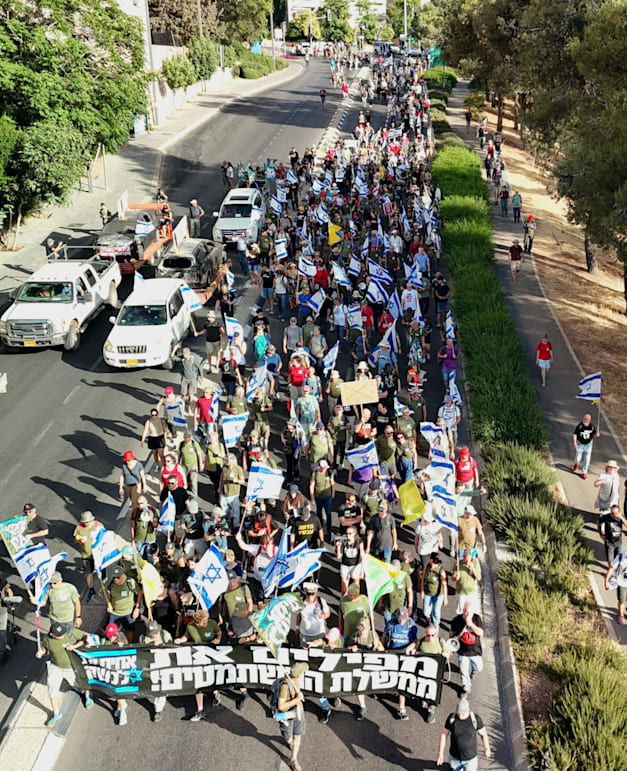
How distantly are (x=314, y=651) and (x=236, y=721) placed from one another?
1490mm

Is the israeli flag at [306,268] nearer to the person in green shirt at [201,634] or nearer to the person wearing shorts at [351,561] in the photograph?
the person wearing shorts at [351,561]

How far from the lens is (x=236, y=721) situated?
10.8 m

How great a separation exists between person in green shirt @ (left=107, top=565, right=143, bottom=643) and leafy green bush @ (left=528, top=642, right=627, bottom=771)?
17.3 feet

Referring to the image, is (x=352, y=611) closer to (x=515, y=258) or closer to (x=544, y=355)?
(x=544, y=355)

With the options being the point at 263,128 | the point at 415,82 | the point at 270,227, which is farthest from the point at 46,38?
the point at 415,82

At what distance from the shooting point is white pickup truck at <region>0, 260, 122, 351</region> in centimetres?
2191

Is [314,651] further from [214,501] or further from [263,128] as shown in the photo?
[263,128]

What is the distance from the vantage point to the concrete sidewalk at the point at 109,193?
31.4 meters

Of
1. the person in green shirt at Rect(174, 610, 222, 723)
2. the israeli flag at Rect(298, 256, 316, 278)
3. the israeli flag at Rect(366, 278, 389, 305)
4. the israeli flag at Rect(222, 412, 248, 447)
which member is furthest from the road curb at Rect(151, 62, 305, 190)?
the person in green shirt at Rect(174, 610, 222, 723)

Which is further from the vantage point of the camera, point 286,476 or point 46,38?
point 46,38

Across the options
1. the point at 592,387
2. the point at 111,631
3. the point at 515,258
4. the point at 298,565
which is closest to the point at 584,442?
the point at 592,387

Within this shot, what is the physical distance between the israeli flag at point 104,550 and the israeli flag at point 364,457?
13.3 ft

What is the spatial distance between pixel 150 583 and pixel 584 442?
28.8 feet

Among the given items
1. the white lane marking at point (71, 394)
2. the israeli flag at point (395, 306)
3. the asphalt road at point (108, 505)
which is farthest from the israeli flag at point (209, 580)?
the israeli flag at point (395, 306)
